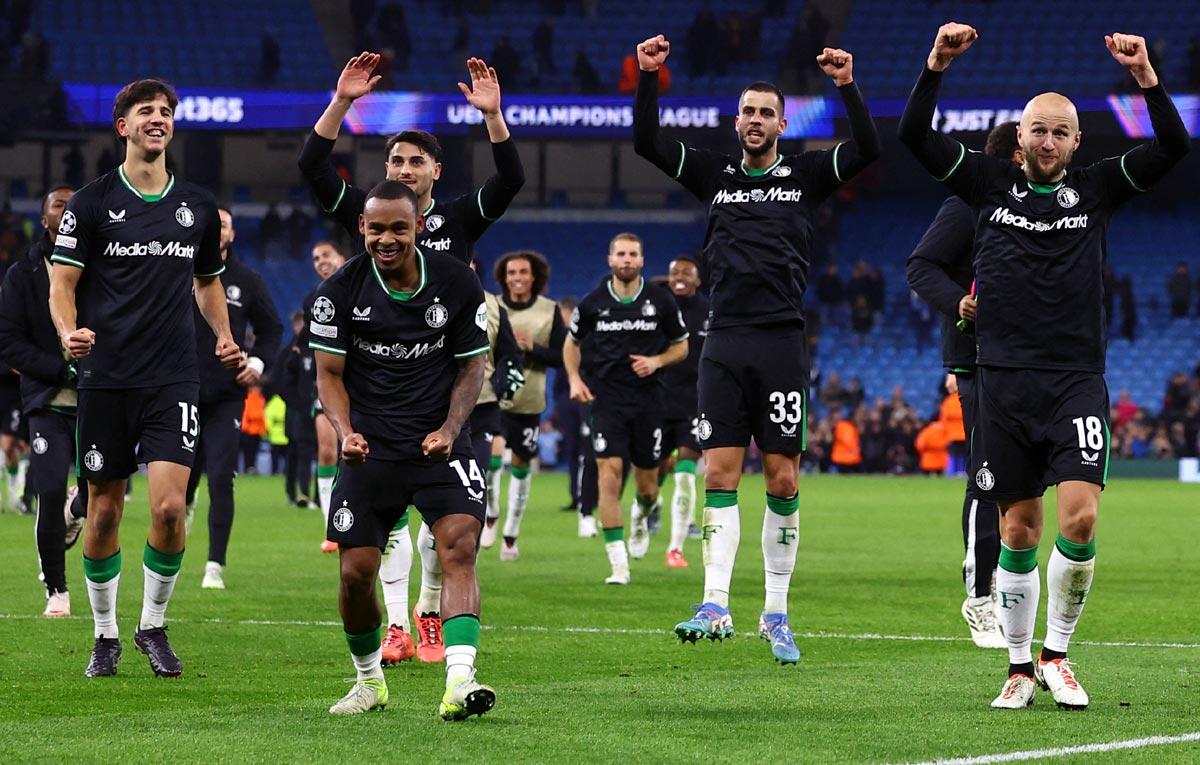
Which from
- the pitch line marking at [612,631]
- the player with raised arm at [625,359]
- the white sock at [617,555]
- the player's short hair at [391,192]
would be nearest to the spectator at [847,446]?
the player with raised arm at [625,359]

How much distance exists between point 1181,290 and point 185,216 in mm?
36022

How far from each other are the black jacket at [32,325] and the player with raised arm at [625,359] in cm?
443

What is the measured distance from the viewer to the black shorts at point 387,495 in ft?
23.1

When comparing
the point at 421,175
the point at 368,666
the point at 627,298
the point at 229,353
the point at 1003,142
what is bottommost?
the point at 368,666

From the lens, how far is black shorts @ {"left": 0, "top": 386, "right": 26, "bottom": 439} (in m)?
17.5

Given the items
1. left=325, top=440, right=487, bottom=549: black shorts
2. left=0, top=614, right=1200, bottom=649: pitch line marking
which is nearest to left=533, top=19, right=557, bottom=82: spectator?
left=0, top=614, right=1200, bottom=649: pitch line marking

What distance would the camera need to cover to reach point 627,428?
14.0 metres

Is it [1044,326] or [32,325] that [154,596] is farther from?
[1044,326]

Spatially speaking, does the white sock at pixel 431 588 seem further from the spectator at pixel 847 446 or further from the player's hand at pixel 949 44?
the spectator at pixel 847 446

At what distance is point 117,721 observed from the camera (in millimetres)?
6934

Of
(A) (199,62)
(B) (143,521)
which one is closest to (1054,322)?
(B) (143,521)

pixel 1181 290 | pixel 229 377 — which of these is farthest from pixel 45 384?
pixel 1181 290

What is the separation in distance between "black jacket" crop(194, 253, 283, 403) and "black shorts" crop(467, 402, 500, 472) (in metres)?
1.35

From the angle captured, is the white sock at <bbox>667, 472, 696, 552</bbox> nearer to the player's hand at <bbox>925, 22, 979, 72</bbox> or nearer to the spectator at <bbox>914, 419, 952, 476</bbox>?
the player's hand at <bbox>925, 22, 979, 72</bbox>
